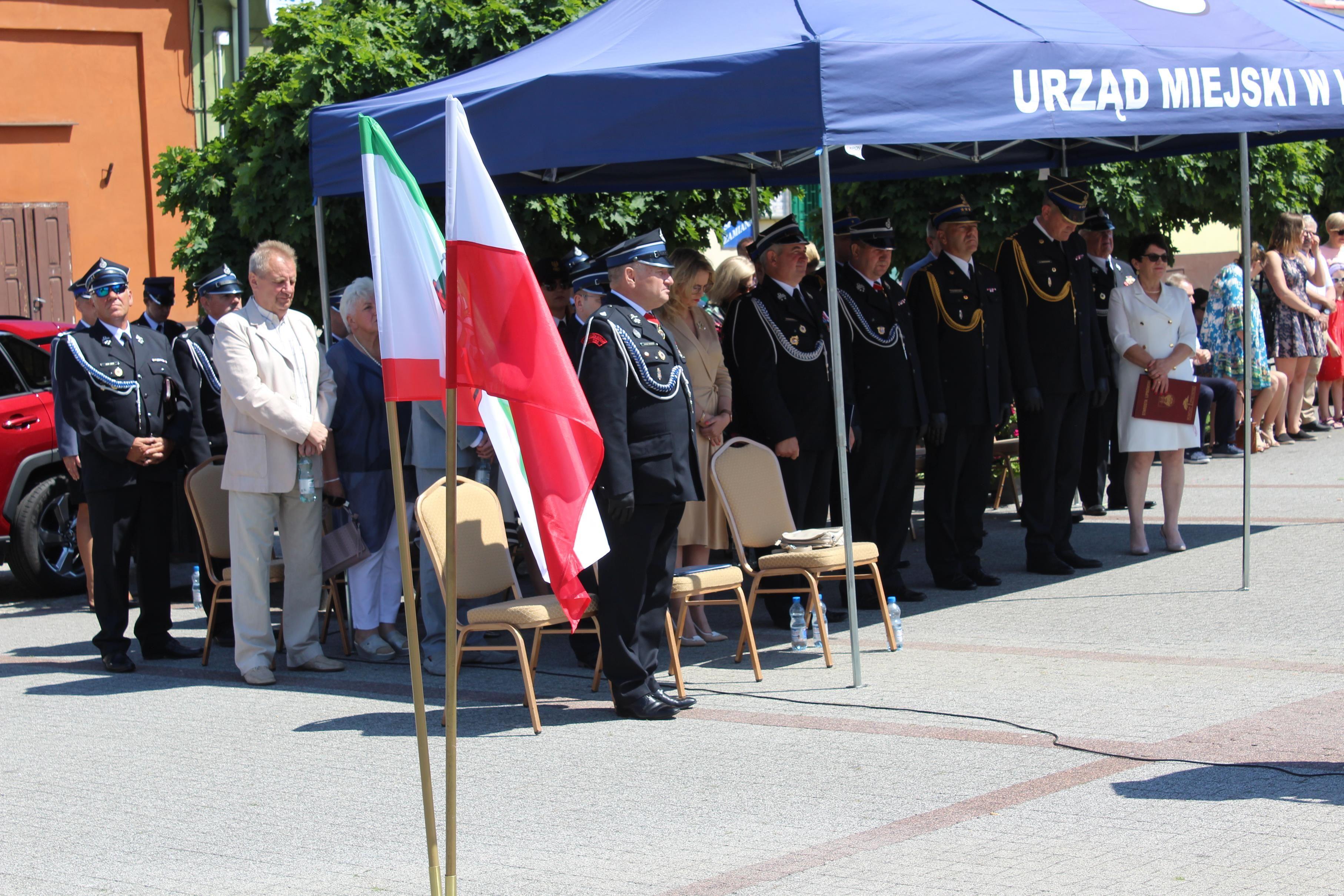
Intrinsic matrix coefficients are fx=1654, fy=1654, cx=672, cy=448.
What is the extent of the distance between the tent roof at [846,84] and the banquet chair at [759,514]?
1.50m

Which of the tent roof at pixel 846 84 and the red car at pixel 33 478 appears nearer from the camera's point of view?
the tent roof at pixel 846 84

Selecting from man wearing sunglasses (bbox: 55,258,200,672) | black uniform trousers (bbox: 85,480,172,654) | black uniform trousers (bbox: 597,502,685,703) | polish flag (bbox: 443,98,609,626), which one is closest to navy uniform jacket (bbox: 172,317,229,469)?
man wearing sunglasses (bbox: 55,258,200,672)

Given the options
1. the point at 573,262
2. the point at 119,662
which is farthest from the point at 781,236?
the point at 119,662

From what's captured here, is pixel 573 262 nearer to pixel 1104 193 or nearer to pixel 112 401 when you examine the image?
pixel 112 401

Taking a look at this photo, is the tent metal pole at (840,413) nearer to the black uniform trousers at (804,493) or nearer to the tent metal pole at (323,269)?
the black uniform trousers at (804,493)

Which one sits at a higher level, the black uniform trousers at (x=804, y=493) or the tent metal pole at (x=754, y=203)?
the tent metal pole at (x=754, y=203)

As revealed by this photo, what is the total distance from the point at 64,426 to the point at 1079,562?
19.5 feet

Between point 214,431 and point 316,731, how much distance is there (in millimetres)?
3385

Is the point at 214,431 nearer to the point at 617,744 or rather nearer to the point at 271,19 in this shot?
the point at 617,744

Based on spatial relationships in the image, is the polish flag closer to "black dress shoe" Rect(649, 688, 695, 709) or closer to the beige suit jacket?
"black dress shoe" Rect(649, 688, 695, 709)

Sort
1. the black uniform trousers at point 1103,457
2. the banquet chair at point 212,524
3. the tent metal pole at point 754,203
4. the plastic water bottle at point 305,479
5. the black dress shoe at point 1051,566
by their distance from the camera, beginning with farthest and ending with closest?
1. the black uniform trousers at point 1103,457
2. the tent metal pole at point 754,203
3. the black dress shoe at point 1051,566
4. the banquet chair at point 212,524
5. the plastic water bottle at point 305,479

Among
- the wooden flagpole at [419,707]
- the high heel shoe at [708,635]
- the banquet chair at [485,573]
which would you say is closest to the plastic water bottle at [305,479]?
the banquet chair at [485,573]

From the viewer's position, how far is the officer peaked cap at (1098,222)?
1043 centimetres

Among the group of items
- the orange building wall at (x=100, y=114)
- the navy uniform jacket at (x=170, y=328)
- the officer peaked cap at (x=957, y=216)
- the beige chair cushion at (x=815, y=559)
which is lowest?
the beige chair cushion at (x=815, y=559)
